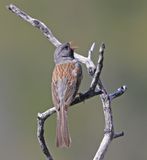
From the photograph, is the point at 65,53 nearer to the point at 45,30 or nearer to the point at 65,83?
the point at 65,83

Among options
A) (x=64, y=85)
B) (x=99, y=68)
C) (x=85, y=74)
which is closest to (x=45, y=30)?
(x=64, y=85)

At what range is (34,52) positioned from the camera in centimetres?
1170

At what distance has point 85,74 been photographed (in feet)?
31.0

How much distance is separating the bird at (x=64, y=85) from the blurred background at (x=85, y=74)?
3.30 m

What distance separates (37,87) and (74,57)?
540 centimetres

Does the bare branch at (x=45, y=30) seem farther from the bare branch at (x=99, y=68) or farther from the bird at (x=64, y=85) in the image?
the bare branch at (x=99, y=68)

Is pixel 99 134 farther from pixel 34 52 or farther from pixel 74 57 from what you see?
pixel 74 57

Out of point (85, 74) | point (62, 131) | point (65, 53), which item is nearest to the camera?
point (62, 131)

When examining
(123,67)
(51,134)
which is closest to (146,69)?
(123,67)

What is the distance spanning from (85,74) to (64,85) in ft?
14.2

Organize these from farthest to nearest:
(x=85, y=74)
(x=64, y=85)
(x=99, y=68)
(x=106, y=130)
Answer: (x=85, y=74) → (x=64, y=85) → (x=106, y=130) → (x=99, y=68)

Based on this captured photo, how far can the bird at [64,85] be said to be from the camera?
4652 mm

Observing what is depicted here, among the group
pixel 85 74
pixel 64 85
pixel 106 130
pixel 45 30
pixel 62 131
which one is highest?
pixel 85 74

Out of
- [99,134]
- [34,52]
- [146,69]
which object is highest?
[34,52]
